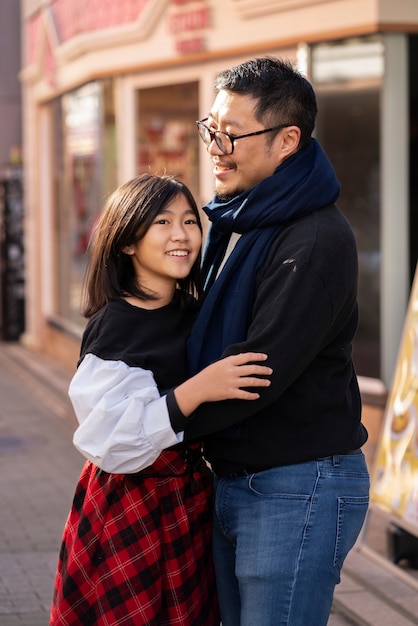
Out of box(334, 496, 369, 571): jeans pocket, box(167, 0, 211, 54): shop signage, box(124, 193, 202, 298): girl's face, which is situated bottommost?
box(334, 496, 369, 571): jeans pocket

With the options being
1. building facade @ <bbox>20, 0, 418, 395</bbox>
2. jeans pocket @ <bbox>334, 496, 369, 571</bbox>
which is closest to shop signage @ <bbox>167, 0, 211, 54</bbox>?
building facade @ <bbox>20, 0, 418, 395</bbox>

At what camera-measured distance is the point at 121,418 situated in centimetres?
259

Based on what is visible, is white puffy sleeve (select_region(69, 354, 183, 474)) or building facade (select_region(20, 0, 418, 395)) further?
building facade (select_region(20, 0, 418, 395))

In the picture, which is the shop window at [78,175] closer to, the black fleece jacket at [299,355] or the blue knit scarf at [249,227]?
the blue knit scarf at [249,227]

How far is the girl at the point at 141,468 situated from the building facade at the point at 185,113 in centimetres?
291

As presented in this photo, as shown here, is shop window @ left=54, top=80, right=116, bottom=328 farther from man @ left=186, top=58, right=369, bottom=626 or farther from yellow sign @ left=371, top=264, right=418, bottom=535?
man @ left=186, top=58, right=369, bottom=626

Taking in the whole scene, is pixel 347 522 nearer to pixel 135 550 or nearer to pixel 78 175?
pixel 135 550

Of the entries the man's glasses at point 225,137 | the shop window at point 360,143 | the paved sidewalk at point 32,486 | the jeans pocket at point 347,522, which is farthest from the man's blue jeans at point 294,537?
the shop window at point 360,143

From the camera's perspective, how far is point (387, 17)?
7008mm

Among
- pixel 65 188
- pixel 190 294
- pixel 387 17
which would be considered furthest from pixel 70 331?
pixel 190 294

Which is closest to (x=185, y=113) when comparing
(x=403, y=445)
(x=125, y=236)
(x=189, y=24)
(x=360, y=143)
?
(x=189, y=24)

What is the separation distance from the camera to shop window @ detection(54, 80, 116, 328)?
11.2m

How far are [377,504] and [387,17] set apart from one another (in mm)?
3273

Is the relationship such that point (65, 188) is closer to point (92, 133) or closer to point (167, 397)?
point (92, 133)
